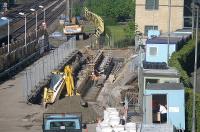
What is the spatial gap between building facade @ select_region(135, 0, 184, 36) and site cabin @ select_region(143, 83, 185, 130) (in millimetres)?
37952

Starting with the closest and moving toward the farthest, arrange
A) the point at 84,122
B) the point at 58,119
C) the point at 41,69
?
the point at 58,119
the point at 84,122
the point at 41,69

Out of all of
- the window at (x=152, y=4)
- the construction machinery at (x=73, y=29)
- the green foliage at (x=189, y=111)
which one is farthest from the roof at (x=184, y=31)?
the green foliage at (x=189, y=111)

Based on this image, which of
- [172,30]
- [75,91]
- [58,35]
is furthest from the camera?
[58,35]

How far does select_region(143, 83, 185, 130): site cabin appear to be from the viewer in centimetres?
3072

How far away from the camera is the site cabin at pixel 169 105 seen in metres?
30.7

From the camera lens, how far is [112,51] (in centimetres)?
6391

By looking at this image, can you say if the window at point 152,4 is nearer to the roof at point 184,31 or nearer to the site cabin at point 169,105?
the roof at point 184,31

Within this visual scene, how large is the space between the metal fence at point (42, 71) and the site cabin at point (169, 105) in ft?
33.8

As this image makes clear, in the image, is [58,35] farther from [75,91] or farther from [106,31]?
[75,91]

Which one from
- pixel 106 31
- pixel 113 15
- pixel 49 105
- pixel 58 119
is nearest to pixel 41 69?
pixel 49 105

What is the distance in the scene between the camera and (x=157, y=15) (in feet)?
229

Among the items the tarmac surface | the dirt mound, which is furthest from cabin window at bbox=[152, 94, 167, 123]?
the tarmac surface

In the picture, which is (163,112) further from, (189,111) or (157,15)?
(157,15)

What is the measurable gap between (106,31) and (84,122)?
43.1 metres
